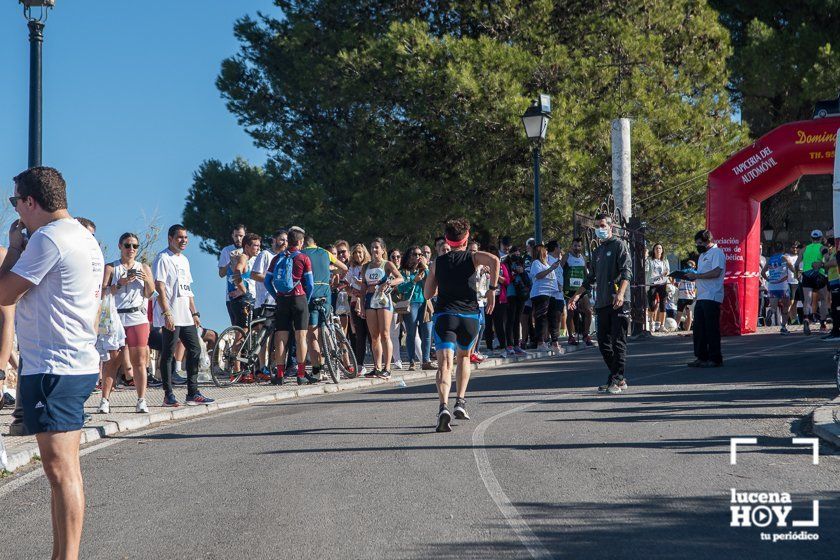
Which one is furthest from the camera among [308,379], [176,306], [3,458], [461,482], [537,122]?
[537,122]

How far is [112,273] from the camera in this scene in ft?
39.8

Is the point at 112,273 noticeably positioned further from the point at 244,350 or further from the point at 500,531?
the point at 500,531

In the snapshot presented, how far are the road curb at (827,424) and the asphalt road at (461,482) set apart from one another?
10.6 inches

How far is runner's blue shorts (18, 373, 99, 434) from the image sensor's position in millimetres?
5383

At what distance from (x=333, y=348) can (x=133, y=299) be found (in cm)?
438

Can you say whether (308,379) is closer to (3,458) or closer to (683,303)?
(3,458)

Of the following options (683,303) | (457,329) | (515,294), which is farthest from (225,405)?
(683,303)

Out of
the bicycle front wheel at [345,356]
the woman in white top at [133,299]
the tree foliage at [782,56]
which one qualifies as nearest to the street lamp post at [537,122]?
the bicycle front wheel at [345,356]

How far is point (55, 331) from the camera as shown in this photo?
18.0ft

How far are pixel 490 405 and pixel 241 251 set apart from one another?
6.02 metres

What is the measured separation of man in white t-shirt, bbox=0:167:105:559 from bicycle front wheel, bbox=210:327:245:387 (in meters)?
10.0

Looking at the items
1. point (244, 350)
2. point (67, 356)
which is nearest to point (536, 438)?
point (67, 356)

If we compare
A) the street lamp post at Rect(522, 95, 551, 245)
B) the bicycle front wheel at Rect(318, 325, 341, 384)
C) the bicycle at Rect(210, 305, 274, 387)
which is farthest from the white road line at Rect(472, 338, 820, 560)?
the street lamp post at Rect(522, 95, 551, 245)

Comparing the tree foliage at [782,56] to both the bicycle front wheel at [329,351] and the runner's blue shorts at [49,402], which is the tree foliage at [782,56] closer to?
the bicycle front wheel at [329,351]
